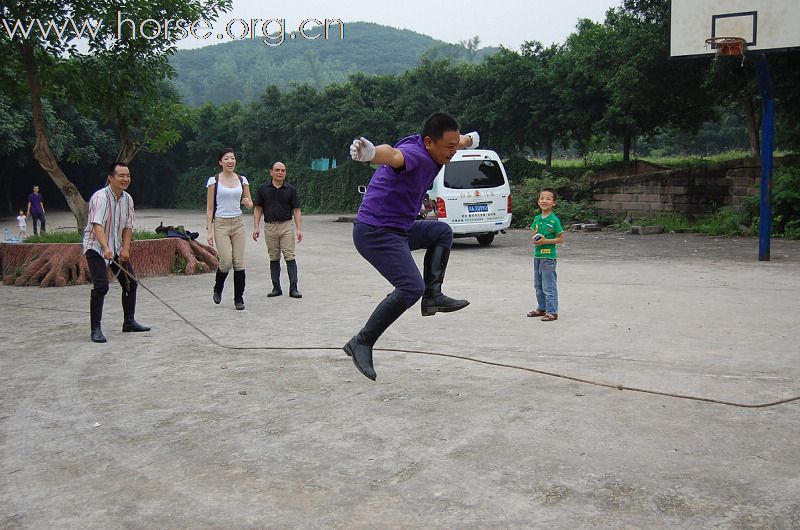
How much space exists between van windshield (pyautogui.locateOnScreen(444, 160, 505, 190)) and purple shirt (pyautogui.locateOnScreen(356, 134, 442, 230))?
11311 millimetres

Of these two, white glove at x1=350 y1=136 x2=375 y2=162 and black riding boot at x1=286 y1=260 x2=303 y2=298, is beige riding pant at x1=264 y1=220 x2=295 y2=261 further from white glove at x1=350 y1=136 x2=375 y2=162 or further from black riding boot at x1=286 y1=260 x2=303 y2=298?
white glove at x1=350 y1=136 x2=375 y2=162

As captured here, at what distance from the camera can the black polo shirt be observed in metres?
10.3

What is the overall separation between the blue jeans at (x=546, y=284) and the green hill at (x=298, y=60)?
108542mm

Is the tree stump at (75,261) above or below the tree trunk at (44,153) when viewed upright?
below

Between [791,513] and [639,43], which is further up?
[639,43]

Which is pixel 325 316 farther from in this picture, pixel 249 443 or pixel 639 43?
pixel 639 43

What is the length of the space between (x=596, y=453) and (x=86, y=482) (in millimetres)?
2493

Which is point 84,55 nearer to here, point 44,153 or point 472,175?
point 44,153

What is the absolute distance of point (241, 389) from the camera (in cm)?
548

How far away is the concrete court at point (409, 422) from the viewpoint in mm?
3434

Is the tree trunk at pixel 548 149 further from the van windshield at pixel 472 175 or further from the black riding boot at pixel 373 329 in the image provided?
the black riding boot at pixel 373 329

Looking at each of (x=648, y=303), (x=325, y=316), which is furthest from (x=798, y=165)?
(x=325, y=316)

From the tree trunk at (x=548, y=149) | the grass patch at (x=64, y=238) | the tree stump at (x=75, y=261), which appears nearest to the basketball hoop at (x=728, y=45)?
the tree stump at (x=75, y=261)

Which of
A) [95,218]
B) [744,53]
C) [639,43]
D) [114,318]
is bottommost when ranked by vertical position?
[114,318]
